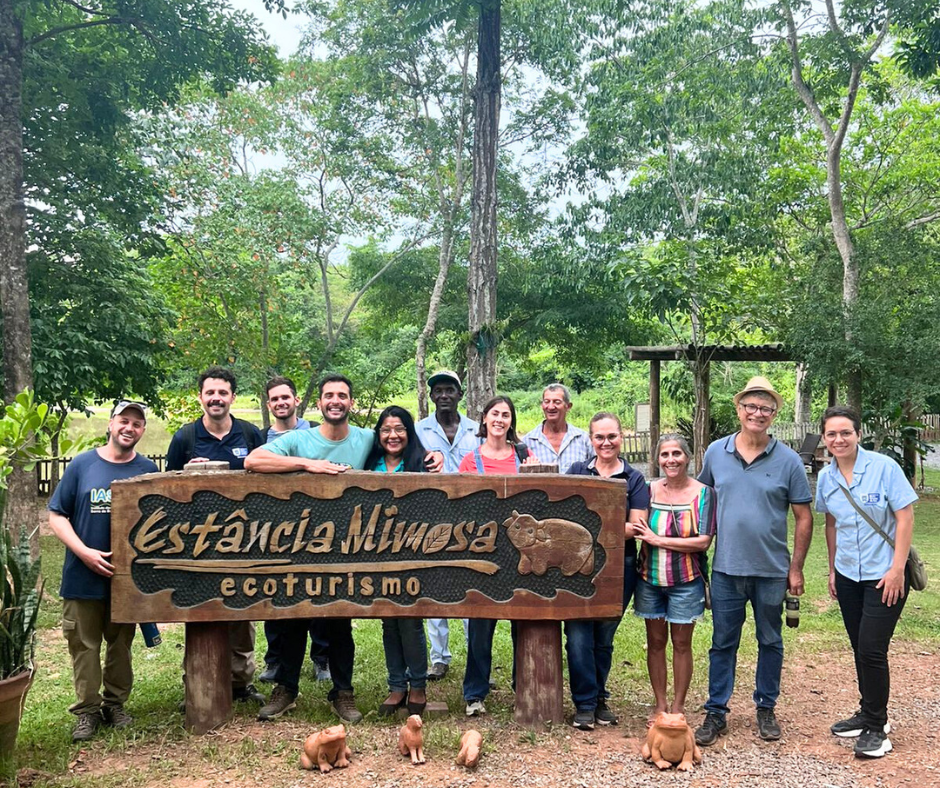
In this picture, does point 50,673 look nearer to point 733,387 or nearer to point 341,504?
point 341,504

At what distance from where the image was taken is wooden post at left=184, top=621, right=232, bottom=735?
387cm

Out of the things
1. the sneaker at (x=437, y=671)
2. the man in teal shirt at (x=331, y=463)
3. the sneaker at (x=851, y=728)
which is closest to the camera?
the sneaker at (x=851, y=728)

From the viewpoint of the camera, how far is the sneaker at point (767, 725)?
12.5 feet

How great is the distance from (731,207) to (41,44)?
38.1 feet

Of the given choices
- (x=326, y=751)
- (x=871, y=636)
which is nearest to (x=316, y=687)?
(x=326, y=751)

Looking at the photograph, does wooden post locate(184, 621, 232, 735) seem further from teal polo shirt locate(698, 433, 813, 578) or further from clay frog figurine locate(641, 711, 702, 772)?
teal polo shirt locate(698, 433, 813, 578)

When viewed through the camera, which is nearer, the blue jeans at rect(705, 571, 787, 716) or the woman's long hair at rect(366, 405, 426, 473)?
the blue jeans at rect(705, 571, 787, 716)

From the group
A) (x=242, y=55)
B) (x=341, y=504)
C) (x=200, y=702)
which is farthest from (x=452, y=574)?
(x=242, y=55)

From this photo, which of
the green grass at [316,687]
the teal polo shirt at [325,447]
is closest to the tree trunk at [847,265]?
the green grass at [316,687]

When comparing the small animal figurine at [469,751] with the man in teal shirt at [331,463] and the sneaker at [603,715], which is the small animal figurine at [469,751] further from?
the sneaker at [603,715]

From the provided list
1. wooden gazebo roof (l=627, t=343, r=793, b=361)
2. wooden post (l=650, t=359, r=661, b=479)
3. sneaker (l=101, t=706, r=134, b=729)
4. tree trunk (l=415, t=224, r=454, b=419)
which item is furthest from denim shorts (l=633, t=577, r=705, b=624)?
tree trunk (l=415, t=224, r=454, b=419)

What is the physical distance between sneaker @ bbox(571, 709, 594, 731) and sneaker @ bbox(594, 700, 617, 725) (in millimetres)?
96

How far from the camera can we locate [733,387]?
86.7 feet

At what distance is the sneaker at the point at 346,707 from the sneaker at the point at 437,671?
27.1 inches
